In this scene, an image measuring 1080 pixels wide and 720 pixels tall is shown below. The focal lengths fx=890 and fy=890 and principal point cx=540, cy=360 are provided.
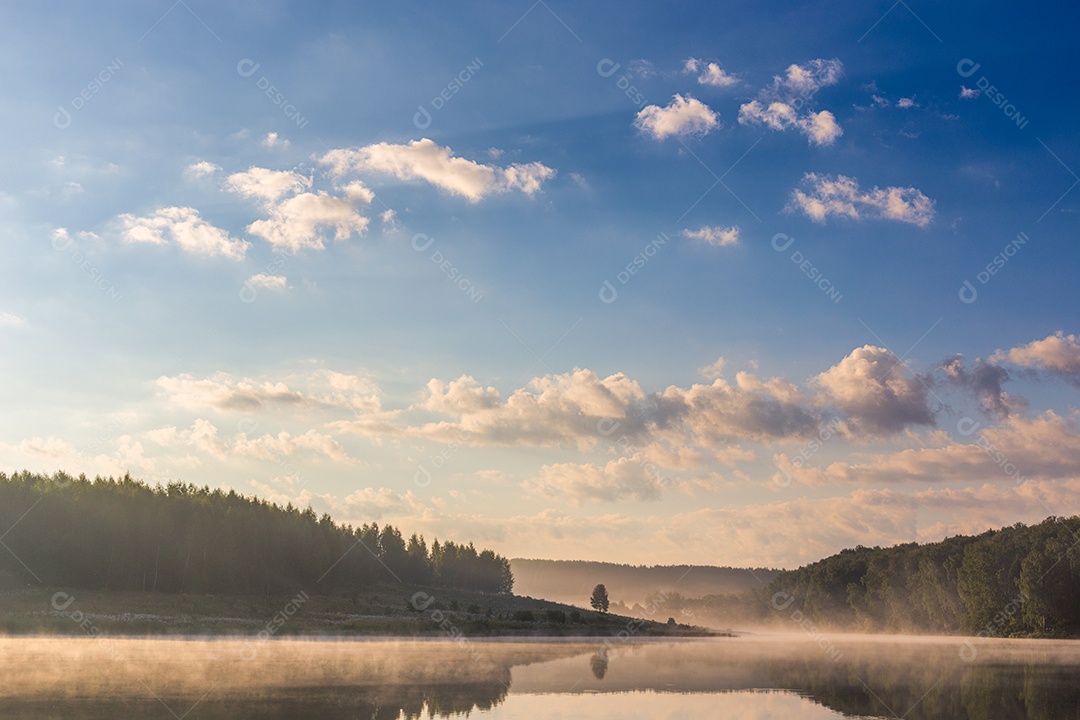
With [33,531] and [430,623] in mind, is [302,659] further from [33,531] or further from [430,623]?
[33,531]

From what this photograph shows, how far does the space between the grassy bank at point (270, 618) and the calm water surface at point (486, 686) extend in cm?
2320

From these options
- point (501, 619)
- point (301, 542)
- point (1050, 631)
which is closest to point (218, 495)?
point (301, 542)

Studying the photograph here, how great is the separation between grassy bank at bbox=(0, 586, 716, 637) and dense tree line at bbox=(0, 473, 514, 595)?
28.8 ft

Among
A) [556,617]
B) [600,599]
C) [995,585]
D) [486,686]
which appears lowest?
[556,617]

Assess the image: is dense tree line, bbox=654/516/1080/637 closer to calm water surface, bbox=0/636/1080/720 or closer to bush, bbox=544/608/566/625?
bush, bbox=544/608/566/625

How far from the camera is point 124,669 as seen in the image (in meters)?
42.7

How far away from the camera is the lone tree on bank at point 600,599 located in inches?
5738

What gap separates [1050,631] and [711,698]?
125 metres

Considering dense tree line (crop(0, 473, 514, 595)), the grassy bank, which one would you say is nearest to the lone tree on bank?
the grassy bank

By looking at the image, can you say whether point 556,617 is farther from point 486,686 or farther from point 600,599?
point 486,686

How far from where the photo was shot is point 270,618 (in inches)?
4146

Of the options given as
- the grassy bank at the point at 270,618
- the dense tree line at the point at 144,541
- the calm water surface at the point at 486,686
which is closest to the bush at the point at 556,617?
the grassy bank at the point at 270,618

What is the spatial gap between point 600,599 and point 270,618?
59588 millimetres

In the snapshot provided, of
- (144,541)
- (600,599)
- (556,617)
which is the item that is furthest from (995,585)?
(144,541)
